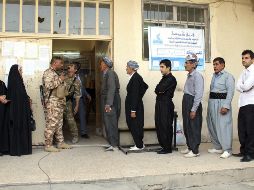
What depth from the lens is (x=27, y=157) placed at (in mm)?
6570

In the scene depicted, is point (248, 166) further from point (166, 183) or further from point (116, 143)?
point (116, 143)

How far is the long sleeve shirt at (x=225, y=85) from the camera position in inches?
261

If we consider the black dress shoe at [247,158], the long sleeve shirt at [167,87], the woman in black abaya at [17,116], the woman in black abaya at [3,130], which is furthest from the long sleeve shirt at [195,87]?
the woman in black abaya at [3,130]

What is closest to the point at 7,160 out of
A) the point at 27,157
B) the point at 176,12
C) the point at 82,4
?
the point at 27,157

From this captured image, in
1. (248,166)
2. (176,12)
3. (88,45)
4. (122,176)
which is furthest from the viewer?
(88,45)

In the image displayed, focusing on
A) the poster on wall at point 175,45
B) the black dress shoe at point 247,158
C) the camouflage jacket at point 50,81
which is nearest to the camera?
the black dress shoe at point 247,158

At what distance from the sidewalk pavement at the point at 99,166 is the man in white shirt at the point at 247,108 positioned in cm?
26

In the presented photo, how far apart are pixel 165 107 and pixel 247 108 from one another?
1485 mm

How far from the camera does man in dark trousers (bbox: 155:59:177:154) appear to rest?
22.4 ft

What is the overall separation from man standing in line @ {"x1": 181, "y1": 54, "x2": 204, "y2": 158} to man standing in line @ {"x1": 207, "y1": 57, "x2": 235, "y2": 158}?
0.38 m

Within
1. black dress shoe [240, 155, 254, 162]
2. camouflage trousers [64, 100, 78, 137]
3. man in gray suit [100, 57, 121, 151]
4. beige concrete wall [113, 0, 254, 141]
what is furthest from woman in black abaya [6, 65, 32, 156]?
black dress shoe [240, 155, 254, 162]

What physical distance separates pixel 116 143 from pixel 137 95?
3.75ft

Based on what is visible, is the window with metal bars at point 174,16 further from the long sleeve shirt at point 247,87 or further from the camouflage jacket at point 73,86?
the long sleeve shirt at point 247,87

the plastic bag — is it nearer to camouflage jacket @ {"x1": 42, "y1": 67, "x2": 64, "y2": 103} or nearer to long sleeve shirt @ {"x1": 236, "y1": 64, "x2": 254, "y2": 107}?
long sleeve shirt @ {"x1": 236, "y1": 64, "x2": 254, "y2": 107}
